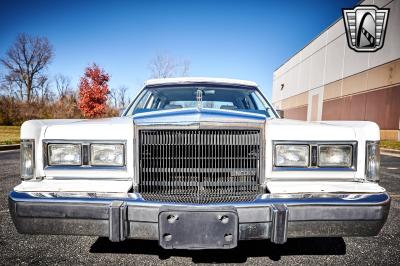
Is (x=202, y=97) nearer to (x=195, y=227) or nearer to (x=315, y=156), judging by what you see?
(x=315, y=156)

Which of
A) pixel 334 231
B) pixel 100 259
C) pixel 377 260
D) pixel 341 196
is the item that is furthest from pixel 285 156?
pixel 100 259

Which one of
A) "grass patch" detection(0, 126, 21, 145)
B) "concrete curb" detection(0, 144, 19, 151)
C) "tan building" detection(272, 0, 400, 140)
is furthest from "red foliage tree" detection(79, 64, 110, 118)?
"tan building" detection(272, 0, 400, 140)

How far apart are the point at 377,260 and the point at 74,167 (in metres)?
2.70

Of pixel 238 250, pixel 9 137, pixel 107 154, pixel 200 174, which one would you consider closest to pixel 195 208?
pixel 200 174

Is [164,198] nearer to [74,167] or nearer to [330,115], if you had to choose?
[74,167]

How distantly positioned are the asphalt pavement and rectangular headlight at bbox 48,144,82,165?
878mm

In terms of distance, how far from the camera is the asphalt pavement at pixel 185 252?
210cm

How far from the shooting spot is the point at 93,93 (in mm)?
30359

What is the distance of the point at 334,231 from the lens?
5.75 ft

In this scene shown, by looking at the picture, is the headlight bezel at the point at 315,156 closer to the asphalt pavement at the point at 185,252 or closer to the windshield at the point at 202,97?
the asphalt pavement at the point at 185,252

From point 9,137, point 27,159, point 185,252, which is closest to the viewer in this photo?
point 27,159

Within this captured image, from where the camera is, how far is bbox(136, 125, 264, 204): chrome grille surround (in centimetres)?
186

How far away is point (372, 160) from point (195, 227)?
1465 mm

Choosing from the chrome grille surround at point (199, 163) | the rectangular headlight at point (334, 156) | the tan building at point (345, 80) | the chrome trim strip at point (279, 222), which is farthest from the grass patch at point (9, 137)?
the tan building at point (345, 80)
